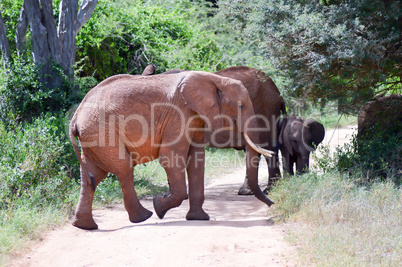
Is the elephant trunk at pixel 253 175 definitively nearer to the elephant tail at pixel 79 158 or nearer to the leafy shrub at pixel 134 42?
the elephant tail at pixel 79 158

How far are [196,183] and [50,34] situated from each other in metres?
5.35

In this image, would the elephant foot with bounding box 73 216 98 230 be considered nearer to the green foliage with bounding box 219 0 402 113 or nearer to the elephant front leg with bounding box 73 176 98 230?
the elephant front leg with bounding box 73 176 98 230

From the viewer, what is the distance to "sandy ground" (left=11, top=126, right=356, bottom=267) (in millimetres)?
5645

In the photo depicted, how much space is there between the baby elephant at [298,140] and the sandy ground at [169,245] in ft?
11.1

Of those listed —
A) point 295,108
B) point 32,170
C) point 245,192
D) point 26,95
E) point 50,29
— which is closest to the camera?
point 32,170

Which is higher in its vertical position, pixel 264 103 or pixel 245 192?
pixel 264 103

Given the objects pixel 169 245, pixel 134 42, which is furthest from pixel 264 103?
pixel 134 42

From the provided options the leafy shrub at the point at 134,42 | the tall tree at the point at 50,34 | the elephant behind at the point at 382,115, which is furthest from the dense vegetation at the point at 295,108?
the leafy shrub at the point at 134,42

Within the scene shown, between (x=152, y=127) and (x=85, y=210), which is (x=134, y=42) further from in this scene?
(x=85, y=210)

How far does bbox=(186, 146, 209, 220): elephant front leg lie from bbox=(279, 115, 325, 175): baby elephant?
372 cm

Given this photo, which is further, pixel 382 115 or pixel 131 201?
pixel 382 115

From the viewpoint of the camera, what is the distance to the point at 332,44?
845cm

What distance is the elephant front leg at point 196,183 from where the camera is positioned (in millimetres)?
→ 7551

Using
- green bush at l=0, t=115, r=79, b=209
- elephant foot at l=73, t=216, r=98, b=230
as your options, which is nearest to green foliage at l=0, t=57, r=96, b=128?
green bush at l=0, t=115, r=79, b=209
